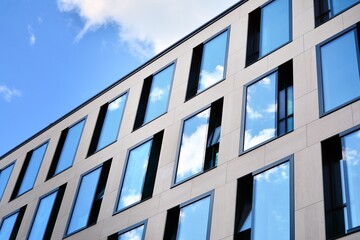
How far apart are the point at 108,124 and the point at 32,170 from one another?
6757mm

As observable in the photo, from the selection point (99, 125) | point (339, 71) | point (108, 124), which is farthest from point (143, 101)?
point (339, 71)

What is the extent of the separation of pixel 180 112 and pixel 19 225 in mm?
12280

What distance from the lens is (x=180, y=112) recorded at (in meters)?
28.7

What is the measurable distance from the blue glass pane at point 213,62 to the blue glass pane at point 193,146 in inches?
74.3

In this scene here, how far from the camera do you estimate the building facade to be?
20.5 meters

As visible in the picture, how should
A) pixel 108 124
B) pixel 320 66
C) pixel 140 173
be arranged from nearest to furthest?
pixel 320 66
pixel 140 173
pixel 108 124

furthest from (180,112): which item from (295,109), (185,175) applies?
(295,109)

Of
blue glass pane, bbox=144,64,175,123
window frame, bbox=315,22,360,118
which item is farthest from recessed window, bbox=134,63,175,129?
window frame, bbox=315,22,360,118

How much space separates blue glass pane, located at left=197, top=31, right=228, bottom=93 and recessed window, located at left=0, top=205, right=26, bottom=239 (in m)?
13.2

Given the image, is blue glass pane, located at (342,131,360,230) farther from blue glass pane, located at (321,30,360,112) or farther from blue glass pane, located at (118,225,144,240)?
blue glass pane, located at (118,225,144,240)

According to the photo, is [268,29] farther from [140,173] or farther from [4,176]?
[4,176]

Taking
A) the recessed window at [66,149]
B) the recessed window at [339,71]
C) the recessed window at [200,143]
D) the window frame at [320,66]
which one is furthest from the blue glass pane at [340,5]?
the recessed window at [66,149]

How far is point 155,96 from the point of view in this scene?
104 feet

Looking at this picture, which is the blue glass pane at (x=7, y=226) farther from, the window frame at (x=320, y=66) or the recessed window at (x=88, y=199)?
the window frame at (x=320, y=66)
